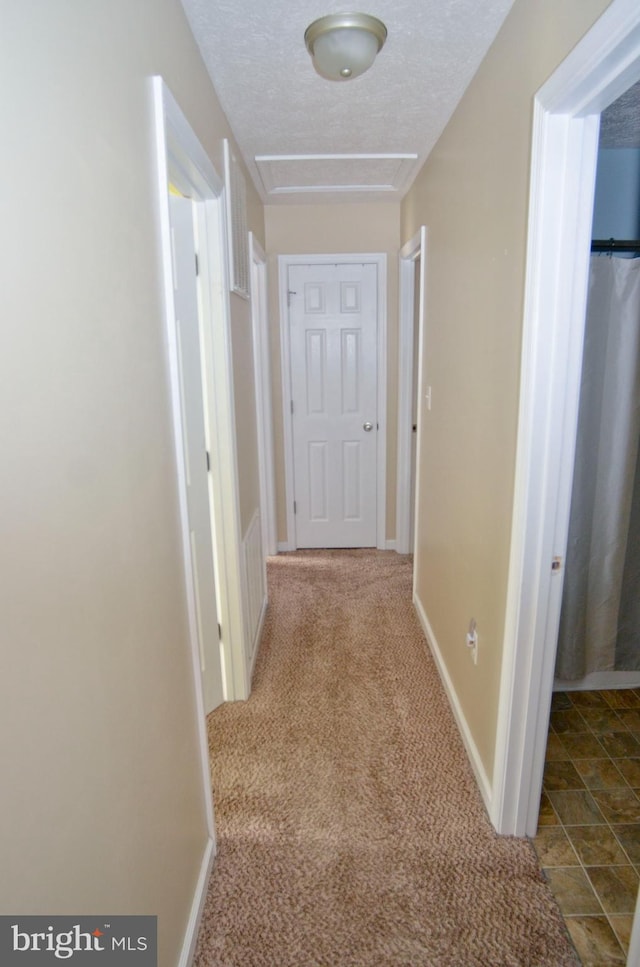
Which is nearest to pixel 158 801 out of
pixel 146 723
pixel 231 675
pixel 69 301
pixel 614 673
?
pixel 146 723

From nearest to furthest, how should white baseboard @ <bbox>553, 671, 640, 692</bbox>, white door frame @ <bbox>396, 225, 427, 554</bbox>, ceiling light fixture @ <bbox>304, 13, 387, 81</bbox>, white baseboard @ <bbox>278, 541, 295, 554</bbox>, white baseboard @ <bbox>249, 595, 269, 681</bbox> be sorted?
ceiling light fixture @ <bbox>304, 13, 387, 81</bbox> < white baseboard @ <bbox>553, 671, 640, 692</bbox> < white baseboard @ <bbox>249, 595, 269, 681</bbox> < white door frame @ <bbox>396, 225, 427, 554</bbox> < white baseboard @ <bbox>278, 541, 295, 554</bbox>

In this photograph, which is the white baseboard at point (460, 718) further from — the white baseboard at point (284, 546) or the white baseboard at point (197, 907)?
the white baseboard at point (284, 546)

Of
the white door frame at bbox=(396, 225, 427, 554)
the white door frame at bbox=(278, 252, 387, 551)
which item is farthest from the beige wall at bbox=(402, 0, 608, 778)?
the white door frame at bbox=(278, 252, 387, 551)

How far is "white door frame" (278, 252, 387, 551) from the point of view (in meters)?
3.58

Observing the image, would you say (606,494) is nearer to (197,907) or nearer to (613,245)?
(613,245)

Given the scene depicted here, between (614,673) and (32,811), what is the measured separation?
2.41 m

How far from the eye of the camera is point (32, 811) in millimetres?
669

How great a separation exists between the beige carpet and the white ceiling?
2.38m

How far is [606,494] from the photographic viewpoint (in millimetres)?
2139

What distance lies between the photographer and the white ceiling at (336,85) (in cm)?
148

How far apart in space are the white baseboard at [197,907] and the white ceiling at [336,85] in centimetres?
235

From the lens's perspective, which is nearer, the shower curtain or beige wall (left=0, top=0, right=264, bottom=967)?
beige wall (left=0, top=0, right=264, bottom=967)

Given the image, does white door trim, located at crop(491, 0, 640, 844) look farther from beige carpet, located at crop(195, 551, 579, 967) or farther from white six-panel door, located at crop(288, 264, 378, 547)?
white six-panel door, located at crop(288, 264, 378, 547)


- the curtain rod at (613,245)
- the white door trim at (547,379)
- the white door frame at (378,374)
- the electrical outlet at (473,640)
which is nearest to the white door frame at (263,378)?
the white door frame at (378,374)
